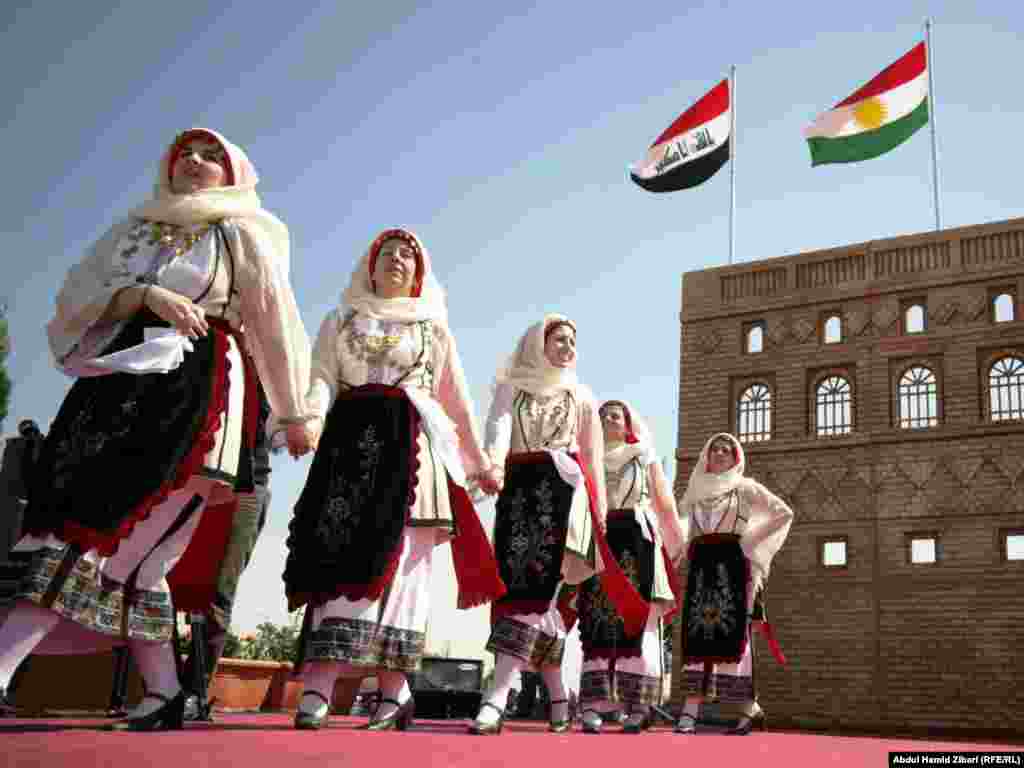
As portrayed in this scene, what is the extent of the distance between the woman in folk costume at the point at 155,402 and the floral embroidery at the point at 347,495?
0.52 metres

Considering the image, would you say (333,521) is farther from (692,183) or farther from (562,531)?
(692,183)

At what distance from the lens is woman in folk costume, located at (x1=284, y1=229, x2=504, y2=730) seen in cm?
411

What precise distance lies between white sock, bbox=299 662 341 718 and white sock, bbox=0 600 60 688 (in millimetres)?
1127

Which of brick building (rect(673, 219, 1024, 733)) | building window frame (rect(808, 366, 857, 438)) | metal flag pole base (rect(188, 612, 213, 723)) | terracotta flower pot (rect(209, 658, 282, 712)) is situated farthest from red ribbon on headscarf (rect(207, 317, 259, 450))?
building window frame (rect(808, 366, 857, 438))

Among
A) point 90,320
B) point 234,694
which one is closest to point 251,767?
point 90,320

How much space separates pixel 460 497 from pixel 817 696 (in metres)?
16.3

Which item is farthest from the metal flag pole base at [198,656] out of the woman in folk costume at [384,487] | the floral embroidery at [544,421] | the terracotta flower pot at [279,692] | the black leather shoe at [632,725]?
the terracotta flower pot at [279,692]

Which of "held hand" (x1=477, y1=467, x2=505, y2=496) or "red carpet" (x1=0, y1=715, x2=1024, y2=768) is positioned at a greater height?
"held hand" (x1=477, y1=467, x2=505, y2=496)

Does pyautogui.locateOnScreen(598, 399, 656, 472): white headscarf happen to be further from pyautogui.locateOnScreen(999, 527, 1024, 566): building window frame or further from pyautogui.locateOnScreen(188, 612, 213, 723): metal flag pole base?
pyautogui.locateOnScreen(999, 527, 1024, 566): building window frame

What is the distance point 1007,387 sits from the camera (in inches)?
779

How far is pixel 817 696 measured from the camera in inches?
754

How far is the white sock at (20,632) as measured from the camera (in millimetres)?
3064

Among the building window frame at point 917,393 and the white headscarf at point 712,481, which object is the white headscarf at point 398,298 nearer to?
the white headscarf at point 712,481

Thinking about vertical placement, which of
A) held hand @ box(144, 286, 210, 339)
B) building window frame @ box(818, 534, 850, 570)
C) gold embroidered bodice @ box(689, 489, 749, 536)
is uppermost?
building window frame @ box(818, 534, 850, 570)
